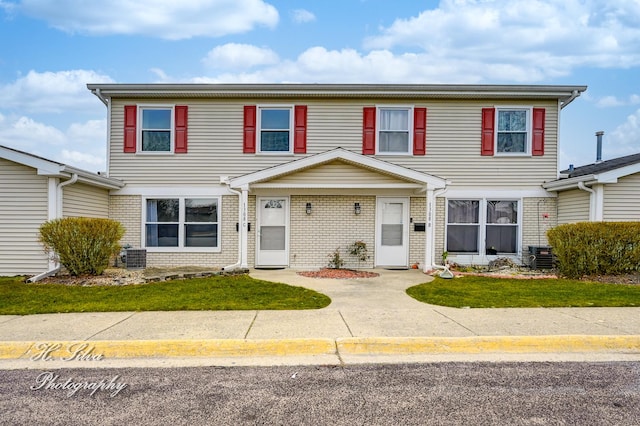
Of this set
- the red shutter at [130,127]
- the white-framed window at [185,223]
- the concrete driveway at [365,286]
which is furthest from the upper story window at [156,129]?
the concrete driveway at [365,286]

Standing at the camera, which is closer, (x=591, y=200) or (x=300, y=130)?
(x=591, y=200)

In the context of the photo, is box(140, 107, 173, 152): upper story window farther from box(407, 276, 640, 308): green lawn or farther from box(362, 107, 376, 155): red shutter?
box(407, 276, 640, 308): green lawn

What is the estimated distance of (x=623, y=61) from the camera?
59.5ft

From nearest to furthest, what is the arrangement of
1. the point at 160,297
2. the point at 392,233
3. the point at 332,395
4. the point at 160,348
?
1. the point at 332,395
2. the point at 160,348
3. the point at 160,297
4. the point at 392,233

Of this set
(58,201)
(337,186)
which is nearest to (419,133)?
(337,186)

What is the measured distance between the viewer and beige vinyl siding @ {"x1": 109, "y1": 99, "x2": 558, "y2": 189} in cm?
1292

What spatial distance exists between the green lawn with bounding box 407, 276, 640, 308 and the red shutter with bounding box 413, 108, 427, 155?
4626 mm

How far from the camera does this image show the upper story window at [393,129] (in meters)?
13.1

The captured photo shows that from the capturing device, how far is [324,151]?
12.7m

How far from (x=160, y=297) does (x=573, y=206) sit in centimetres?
1169

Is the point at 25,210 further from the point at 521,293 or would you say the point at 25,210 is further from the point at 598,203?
the point at 598,203

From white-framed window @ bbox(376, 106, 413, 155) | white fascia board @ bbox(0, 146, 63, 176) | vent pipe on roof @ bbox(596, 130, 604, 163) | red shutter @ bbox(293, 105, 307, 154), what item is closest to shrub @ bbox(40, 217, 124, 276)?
white fascia board @ bbox(0, 146, 63, 176)

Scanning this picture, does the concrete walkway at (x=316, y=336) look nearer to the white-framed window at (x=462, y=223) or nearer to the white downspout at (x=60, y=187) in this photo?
the white downspout at (x=60, y=187)

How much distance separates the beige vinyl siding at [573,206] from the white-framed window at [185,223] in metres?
10.8
